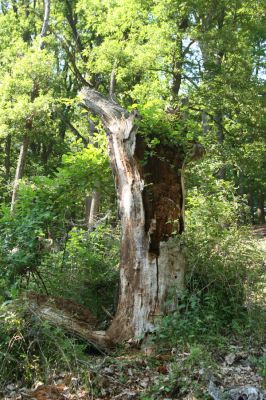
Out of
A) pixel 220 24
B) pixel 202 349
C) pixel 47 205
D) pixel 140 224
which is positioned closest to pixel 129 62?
pixel 220 24

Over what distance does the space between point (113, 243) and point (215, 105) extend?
30.2 feet

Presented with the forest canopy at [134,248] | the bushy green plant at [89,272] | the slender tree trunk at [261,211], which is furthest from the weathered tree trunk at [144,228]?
the slender tree trunk at [261,211]

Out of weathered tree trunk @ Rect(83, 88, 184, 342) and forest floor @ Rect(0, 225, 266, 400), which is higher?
weathered tree trunk @ Rect(83, 88, 184, 342)

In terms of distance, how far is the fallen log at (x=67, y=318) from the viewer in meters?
5.57

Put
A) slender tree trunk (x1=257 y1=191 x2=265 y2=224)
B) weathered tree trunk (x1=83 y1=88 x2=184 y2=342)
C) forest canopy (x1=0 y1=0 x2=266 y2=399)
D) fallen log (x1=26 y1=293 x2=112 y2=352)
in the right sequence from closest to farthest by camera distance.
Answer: fallen log (x1=26 y1=293 x2=112 y2=352) < forest canopy (x1=0 y1=0 x2=266 y2=399) < weathered tree trunk (x1=83 y1=88 x2=184 y2=342) < slender tree trunk (x1=257 y1=191 x2=265 y2=224)

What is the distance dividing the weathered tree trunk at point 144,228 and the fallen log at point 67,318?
255 mm

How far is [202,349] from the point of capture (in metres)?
5.16

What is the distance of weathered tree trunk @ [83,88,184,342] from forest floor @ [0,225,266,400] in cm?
73

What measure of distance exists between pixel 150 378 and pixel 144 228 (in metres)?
2.10

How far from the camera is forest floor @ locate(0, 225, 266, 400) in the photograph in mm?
4586

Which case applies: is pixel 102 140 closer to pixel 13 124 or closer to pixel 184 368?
pixel 184 368

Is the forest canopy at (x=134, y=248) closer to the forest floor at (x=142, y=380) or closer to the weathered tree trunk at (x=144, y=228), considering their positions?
the weathered tree trunk at (x=144, y=228)

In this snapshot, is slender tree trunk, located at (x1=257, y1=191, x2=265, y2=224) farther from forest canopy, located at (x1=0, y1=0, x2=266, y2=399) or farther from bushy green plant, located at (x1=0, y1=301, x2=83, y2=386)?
bushy green plant, located at (x1=0, y1=301, x2=83, y2=386)

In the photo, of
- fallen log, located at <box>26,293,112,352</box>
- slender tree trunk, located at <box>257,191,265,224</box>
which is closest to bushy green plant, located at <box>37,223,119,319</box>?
fallen log, located at <box>26,293,112,352</box>
